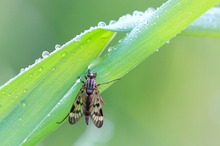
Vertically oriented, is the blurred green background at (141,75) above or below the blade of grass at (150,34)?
above

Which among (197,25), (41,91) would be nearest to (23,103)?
(41,91)

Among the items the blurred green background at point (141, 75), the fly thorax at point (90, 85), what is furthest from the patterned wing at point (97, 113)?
the blurred green background at point (141, 75)

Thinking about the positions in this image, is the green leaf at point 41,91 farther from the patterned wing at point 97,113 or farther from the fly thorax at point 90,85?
the patterned wing at point 97,113

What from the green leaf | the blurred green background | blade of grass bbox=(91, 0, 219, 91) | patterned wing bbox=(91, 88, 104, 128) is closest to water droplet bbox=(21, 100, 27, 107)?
the green leaf

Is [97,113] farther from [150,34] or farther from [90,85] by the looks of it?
[150,34]

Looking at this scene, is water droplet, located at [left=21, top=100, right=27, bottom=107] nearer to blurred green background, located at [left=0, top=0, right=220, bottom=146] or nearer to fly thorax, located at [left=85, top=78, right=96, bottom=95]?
fly thorax, located at [left=85, top=78, right=96, bottom=95]

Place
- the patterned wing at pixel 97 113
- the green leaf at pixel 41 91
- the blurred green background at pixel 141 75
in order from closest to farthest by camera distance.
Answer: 1. the green leaf at pixel 41 91
2. the patterned wing at pixel 97 113
3. the blurred green background at pixel 141 75
